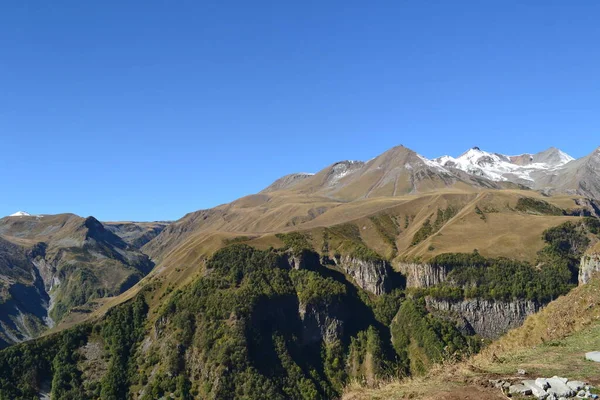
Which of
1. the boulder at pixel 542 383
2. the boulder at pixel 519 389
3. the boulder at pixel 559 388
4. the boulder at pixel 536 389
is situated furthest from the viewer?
the boulder at pixel 519 389

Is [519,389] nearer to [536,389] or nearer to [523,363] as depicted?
[536,389]

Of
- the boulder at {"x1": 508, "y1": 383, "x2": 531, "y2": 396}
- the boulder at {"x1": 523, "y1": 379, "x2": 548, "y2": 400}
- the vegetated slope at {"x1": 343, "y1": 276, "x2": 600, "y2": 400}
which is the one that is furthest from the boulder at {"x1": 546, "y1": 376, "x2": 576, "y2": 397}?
the vegetated slope at {"x1": 343, "y1": 276, "x2": 600, "y2": 400}

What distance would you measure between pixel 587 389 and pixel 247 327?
188 m

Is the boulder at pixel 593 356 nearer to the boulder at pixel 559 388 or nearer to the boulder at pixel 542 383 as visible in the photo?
the boulder at pixel 559 388

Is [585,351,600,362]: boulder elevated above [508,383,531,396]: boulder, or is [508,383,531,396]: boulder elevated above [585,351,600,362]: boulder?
[585,351,600,362]: boulder

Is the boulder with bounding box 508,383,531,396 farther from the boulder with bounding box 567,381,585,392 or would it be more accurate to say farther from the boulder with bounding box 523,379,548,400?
the boulder with bounding box 567,381,585,392

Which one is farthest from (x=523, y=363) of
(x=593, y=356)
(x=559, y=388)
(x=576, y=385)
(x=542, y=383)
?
(x=559, y=388)

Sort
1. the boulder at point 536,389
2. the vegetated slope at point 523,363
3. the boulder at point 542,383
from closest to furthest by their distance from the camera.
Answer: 1. the boulder at point 536,389
2. the boulder at point 542,383
3. the vegetated slope at point 523,363

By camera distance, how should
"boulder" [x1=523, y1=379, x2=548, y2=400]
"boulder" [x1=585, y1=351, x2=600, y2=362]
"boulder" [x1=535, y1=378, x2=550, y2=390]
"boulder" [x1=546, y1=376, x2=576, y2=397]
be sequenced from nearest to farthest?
"boulder" [x1=546, y1=376, x2=576, y2=397] < "boulder" [x1=523, y1=379, x2=548, y2=400] < "boulder" [x1=535, y1=378, x2=550, y2=390] < "boulder" [x1=585, y1=351, x2=600, y2=362]

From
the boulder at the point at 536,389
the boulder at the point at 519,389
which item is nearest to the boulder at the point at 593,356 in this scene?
the boulder at the point at 536,389

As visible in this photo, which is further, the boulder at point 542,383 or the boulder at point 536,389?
the boulder at point 542,383

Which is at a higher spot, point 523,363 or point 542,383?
point 542,383

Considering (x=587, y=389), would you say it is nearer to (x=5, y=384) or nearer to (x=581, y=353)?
(x=581, y=353)

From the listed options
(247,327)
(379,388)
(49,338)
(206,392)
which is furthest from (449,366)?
(49,338)
